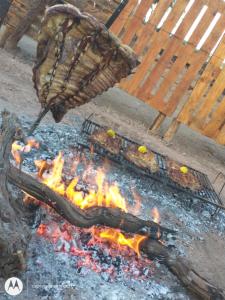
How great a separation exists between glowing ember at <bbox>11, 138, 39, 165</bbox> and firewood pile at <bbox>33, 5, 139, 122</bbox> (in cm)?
79

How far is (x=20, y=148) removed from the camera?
547 cm

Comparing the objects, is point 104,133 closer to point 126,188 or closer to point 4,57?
point 126,188

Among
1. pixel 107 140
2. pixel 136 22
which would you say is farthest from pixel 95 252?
pixel 136 22

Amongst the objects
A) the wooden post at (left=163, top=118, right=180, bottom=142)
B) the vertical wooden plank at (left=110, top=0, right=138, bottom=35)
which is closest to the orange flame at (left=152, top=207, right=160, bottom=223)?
the wooden post at (left=163, top=118, right=180, bottom=142)

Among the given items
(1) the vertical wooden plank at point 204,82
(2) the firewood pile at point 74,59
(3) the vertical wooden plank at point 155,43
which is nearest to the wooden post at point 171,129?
(1) the vertical wooden plank at point 204,82

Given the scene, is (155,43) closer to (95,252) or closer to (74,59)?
(74,59)

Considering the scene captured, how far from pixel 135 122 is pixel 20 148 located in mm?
4594

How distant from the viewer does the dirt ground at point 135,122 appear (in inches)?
215

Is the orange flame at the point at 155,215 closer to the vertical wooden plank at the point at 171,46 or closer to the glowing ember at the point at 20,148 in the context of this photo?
the glowing ember at the point at 20,148

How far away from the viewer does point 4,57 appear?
9.45 metres

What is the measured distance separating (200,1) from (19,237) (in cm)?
743

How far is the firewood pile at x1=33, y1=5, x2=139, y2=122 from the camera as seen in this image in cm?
422

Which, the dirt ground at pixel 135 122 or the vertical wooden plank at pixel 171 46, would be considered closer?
the dirt ground at pixel 135 122

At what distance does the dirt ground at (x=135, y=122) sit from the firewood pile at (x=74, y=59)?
7.22 ft
